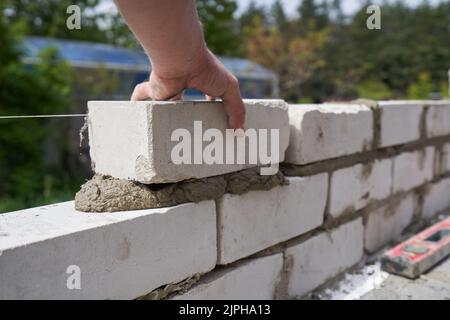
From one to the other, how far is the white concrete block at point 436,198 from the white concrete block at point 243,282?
6.92ft

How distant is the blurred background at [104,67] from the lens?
7305 millimetres

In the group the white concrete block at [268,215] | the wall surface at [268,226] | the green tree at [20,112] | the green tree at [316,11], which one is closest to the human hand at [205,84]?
the wall surface at [268,226]

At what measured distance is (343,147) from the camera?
96.9 inches

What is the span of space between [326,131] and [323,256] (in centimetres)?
76

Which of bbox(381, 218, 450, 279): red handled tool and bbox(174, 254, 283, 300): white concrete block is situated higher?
bbox(174, 254, 283, 300): white concrete block

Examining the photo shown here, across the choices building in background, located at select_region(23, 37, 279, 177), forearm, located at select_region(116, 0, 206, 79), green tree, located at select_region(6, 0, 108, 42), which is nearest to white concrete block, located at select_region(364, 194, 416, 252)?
forearm, located at select_region(116, 0, 206, 79)

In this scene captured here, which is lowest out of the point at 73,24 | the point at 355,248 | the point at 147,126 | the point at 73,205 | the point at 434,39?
the point at 355,248

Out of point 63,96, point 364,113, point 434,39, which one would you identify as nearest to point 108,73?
point 63,96

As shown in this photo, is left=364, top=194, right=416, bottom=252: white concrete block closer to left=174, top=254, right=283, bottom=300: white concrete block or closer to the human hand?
left=174, top=254, right=283, bottom=300: white concrete block

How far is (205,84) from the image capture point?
4.73 ft

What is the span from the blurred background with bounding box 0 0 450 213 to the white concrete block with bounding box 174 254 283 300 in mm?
1447

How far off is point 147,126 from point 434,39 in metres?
Answer: 32.3

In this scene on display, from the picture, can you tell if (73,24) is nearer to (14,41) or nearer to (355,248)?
(355,248)

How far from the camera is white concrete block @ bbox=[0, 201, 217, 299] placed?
1202 millimetres
